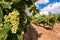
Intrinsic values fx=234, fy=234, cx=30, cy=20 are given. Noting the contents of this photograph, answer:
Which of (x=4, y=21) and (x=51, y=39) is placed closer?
(x=4, y=21)

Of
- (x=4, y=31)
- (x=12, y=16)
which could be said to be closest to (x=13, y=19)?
(x=12, y=16)

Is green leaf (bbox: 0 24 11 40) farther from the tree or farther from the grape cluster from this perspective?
the grape cluster

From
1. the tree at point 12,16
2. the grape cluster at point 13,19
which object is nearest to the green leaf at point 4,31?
the tree at point 12,16

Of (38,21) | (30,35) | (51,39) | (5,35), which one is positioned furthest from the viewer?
(38,21)

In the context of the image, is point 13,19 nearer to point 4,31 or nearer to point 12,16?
point 12,16

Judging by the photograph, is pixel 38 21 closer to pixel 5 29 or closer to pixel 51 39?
pixel 51 39

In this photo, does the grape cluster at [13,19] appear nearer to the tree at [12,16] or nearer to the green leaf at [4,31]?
the tree at [12,16]

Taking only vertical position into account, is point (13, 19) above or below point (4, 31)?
above

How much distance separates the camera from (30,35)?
28.2 ft

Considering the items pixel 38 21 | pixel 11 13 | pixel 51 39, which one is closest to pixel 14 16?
pixel 11 13

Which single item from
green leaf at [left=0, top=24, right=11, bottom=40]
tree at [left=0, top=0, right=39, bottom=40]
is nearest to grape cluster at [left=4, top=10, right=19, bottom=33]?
tree at [left=0, top=0, right=39, bottom=40]

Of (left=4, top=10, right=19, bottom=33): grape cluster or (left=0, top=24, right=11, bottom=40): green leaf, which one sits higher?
(left=4, top=10, right=19, bottom=33): grape cluster

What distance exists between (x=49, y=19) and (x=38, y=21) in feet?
2.70

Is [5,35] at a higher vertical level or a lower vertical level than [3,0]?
lower
